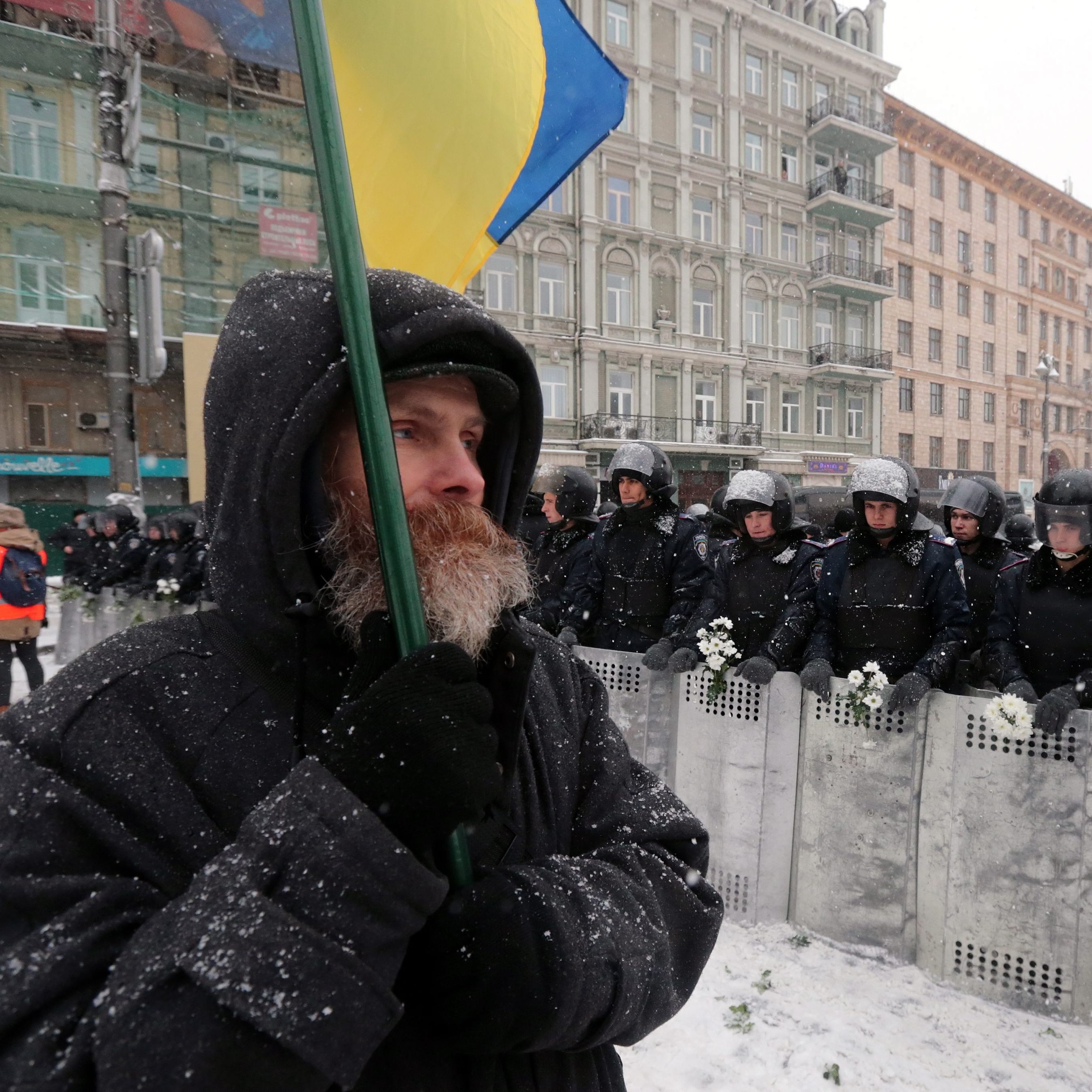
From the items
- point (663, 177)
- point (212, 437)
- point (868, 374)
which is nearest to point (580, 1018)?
point (212, 437)

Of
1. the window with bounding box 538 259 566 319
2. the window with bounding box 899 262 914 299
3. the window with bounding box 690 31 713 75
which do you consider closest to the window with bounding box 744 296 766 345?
the window with bounding box 538 259 566 319

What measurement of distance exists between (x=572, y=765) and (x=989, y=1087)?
2.85 meters

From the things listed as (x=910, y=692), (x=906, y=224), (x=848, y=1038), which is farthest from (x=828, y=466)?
(x=848, y=1038)

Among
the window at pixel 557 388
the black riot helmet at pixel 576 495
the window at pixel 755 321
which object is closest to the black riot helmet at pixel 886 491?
the black riot helmet at pixel 576 495

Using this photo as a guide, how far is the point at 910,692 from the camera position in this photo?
12.0ft

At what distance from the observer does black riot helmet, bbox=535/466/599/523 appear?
23.6 feet

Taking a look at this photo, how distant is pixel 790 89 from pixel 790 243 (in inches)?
251

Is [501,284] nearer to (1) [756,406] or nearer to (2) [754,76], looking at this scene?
(1) [756,406]

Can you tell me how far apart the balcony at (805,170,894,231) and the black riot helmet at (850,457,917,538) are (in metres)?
30.5

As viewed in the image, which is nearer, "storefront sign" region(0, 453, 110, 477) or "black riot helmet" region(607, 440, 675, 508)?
"black riot helmet" region(607, 440, 675, 508)

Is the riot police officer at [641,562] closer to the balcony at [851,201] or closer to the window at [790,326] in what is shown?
the window at [790,326]

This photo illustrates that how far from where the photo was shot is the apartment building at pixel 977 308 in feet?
117

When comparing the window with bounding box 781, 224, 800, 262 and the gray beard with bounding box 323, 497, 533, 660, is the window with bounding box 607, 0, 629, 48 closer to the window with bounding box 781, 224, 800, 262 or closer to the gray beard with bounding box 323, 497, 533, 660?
the window with bounding box 781, 224, 800, 262

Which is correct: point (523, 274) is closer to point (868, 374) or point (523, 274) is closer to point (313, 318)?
point (868, 374)
